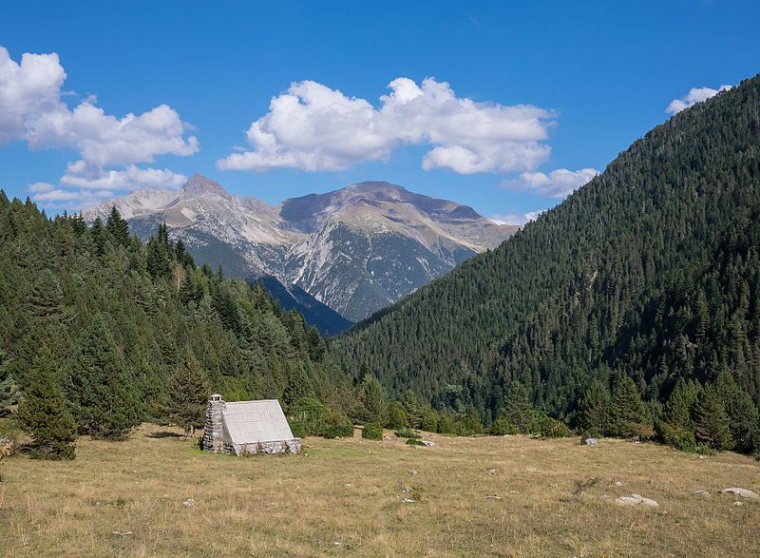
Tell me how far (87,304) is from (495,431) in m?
81.3

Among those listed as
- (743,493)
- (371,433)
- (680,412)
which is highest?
(743,493)

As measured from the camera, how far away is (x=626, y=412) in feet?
332

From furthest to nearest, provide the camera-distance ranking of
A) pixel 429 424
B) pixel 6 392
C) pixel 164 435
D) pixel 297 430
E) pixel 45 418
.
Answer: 1. pixel 429 424
2. pixel 297 430
3. pixel 164 435
4. pixel 6 392
5. pixel 45 418

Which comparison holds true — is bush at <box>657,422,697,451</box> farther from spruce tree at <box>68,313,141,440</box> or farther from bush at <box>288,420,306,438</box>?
spruce tree at <box>68,313,141,440</box>

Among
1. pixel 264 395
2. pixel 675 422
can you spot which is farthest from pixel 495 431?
pixel 264 395

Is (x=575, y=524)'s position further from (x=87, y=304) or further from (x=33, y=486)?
(x=87, y=304)

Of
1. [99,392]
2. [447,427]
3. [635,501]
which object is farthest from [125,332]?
[635,501]

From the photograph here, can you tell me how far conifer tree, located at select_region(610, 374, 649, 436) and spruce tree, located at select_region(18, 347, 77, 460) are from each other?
86.9 m

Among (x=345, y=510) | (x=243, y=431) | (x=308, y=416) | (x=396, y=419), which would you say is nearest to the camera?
(x=345, y=510)

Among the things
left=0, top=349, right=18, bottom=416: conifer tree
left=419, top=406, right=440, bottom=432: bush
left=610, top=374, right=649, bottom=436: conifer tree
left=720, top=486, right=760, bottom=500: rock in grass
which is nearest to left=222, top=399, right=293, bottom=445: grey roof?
left=0, top=349, right=18, bottom=416: conifer tree

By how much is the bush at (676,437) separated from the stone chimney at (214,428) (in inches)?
2372

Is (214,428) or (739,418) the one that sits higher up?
(214,428)

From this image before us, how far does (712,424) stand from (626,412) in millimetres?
21931

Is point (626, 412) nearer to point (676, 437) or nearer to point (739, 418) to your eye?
point (739, 418)
